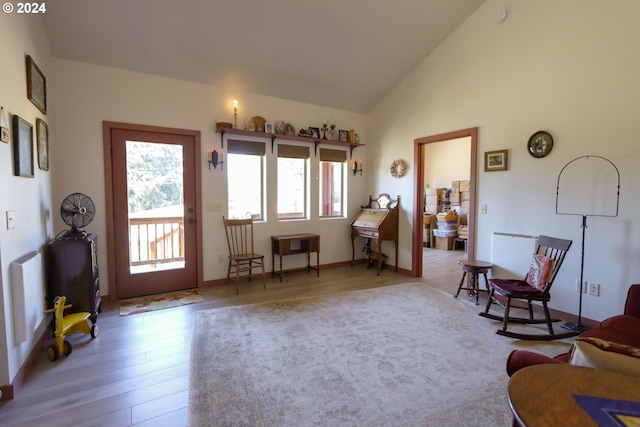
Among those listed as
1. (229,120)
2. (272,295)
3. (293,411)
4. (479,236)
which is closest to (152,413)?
(293,411)

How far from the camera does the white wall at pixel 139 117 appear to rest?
351 cm

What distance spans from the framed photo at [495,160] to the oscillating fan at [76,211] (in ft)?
15.1

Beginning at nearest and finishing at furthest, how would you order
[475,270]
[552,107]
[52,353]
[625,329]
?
[625,329] < [52,353] < [552,107] < [475,270]

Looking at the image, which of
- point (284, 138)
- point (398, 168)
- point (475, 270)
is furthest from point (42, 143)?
point (475, 270)

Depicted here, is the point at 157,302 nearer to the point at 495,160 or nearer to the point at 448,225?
the point at 495,160

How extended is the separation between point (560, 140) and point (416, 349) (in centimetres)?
271

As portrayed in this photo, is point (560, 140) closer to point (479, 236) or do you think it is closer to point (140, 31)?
point (479, 236)

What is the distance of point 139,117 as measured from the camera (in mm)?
3859

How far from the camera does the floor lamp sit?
9.76 ft

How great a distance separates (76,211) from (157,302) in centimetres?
141

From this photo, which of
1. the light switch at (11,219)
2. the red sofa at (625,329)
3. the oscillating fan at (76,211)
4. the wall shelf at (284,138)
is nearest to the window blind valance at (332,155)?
the wall shelf at (284,138)

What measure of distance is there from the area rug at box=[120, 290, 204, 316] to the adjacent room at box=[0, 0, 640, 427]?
1.5 inches

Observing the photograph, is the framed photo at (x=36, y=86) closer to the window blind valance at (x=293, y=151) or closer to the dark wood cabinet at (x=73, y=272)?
the dark wood cabinet at (x=73, y=272)

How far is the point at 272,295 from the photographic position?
408 centimetres
